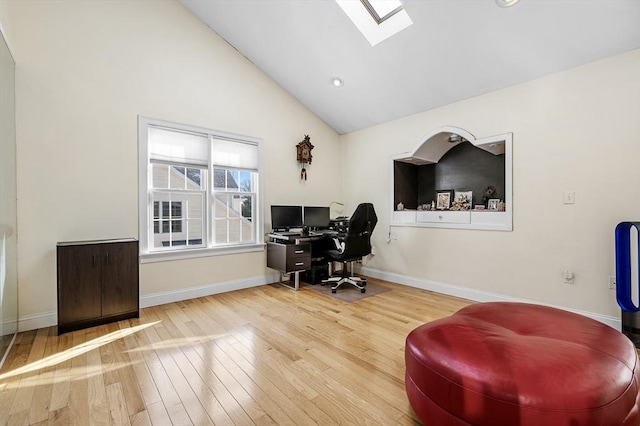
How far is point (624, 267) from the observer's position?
240 cm

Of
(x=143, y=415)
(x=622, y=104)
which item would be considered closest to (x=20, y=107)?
(x=143, y=415)

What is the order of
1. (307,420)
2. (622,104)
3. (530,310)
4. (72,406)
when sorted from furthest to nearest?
(622,104)
(530,310)
(72,406)
(307,420)

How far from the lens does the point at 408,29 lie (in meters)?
3.02

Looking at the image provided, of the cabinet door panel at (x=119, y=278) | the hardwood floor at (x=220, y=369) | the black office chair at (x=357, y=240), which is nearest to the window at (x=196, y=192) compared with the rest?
the cabinet door panel at (x=119, y=278)

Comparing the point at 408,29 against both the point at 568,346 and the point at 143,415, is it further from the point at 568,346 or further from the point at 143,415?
the point at 143,415

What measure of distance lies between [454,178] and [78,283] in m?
4.67

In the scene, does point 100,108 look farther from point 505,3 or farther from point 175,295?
point 505,3

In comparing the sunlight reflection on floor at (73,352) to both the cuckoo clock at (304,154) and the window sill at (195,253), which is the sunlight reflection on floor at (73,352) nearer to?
the window sill at (195,253)

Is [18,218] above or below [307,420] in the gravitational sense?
above

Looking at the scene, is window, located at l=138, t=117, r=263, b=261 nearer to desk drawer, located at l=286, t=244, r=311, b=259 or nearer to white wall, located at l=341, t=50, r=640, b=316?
desk drawer, located at l=286, t=244, r=311, b=259

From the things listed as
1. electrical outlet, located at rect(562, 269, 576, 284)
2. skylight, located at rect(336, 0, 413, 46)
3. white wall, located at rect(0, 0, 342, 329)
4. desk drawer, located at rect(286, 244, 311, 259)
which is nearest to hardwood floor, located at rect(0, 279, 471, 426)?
white wall, located at rect(0, 0, 342, 329)

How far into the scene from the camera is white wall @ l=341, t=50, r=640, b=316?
2.63 metres

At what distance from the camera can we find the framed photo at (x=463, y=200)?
4.02 meters

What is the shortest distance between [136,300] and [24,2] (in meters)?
3.00
